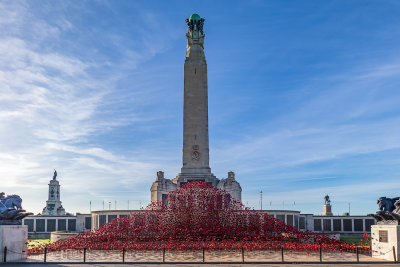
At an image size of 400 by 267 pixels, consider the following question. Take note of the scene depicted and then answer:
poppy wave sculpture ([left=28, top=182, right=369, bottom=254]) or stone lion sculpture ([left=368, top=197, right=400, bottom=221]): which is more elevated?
stone lion sculpture ([left=368, top=197, right=400, bottom=221])

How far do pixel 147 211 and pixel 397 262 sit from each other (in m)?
19.5

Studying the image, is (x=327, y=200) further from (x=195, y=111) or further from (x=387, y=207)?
(x=387, y=207)

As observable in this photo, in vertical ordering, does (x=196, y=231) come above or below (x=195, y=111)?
below

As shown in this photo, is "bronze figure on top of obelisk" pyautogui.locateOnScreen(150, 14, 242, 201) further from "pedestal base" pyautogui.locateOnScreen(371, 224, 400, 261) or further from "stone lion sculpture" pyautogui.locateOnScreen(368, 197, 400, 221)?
"stone lion sculpture" pyautogui.locateOnScreen(368, 197, 400, 221)

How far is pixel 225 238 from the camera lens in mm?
29344

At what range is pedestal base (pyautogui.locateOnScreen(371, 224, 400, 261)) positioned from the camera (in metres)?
22.3

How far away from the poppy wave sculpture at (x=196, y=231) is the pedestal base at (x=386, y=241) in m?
2.11

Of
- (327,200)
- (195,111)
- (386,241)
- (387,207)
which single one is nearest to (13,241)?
(386,241)

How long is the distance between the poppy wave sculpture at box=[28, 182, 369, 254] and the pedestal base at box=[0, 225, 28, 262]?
6.29ft

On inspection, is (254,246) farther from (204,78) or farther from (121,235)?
(204,78)

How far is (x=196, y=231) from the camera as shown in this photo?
29234 mm

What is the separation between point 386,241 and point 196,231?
41.6 feet

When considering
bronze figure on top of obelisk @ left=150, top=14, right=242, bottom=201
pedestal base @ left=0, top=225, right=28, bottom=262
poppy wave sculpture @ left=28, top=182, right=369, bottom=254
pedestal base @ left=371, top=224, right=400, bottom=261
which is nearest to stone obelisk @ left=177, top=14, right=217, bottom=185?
bronze figure on top of obelisk @ left=150, top=14, right=242, bottom=201

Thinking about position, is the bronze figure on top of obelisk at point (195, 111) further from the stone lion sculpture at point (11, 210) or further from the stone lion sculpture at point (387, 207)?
the stone lion sculpture at point (387, 207)
